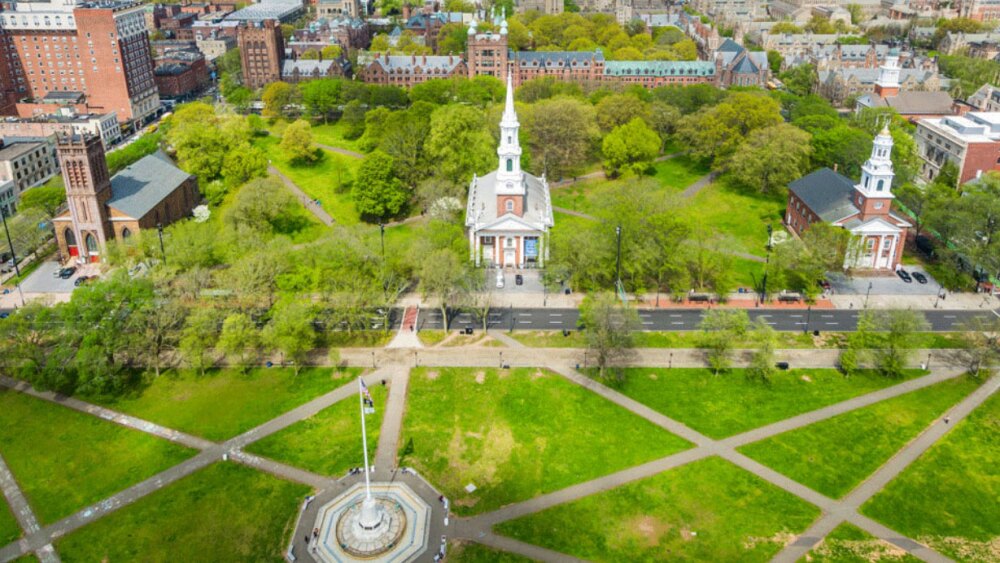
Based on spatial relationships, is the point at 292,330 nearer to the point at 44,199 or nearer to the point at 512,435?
the point at 512,435

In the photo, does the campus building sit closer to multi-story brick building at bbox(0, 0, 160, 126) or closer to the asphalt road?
the asphalt road

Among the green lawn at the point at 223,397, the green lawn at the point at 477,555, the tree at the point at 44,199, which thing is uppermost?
the tree at the point at 44,199

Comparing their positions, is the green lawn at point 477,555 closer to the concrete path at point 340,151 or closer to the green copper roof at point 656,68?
the concrete path at point 340,151

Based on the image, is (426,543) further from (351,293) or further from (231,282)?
(231,282)

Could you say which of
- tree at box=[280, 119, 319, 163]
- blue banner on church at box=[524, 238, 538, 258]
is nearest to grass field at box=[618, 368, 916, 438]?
blue banner on church at box=[524, 238, 538, 258]

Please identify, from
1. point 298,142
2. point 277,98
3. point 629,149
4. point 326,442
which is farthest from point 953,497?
point 277,98

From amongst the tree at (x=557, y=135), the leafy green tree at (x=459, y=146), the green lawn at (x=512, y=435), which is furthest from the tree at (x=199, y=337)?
the tree at (x=557, y=135)
